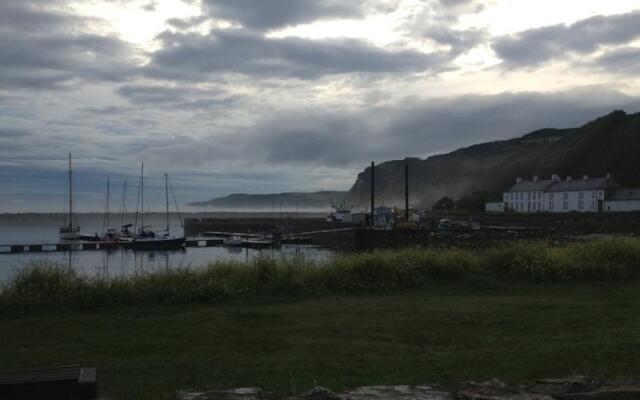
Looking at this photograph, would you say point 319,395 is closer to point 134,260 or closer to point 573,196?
point 134,260

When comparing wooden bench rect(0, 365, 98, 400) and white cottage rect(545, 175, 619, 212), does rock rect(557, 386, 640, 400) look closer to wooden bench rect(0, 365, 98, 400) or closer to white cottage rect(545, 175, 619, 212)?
wooden bench rect(0, 365, 98, 400)

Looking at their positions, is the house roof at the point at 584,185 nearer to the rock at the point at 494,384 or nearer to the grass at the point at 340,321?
the grass at the point at 340,321

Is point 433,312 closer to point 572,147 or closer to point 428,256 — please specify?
point 428,256

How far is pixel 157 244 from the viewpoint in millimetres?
71688

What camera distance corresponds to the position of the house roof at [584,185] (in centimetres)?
9050

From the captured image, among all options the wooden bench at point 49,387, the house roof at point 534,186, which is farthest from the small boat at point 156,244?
the wooden bench at point 49,387

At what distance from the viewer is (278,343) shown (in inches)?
382

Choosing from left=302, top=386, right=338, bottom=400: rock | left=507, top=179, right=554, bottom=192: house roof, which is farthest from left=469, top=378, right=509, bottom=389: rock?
left=507, top=179, right=554, bottom=192: house roof

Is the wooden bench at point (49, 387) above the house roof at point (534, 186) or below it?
below

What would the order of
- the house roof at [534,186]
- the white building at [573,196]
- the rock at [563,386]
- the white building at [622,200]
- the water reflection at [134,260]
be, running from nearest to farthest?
the rock at [563,386] < the water reflection at [134,260] < the white building at [622,200] < the white building at [573,196] < the house roof at [534,186]

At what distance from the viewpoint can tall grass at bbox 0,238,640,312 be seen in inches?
524

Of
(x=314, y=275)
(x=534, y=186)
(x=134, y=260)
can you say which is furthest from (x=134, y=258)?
(x=534, y=186)

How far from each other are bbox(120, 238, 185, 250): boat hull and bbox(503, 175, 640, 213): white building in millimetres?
53379

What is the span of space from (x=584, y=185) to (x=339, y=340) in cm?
9153
